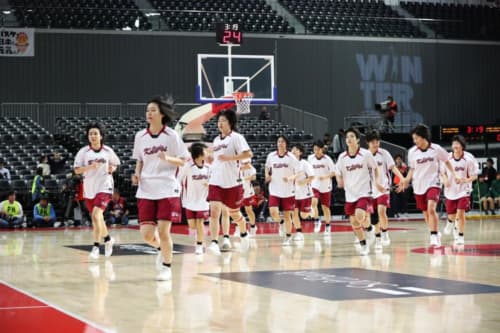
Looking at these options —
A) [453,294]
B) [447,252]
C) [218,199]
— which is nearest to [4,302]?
[453,294]

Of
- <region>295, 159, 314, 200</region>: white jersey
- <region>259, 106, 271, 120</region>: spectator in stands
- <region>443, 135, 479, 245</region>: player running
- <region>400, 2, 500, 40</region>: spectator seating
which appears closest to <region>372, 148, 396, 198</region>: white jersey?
<region>443, 135, 479, 245</region>: player running

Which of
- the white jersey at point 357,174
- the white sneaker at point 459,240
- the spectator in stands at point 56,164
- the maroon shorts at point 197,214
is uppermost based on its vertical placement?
the spectator in stands at point 56,164

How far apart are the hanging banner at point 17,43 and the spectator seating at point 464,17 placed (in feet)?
57.5

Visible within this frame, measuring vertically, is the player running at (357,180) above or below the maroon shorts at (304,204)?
above

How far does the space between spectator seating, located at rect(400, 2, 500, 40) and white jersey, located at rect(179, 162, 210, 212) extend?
27658 millimetres

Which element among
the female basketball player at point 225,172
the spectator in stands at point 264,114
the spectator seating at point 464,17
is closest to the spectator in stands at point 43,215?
Result: the female basketball player at point 225,172

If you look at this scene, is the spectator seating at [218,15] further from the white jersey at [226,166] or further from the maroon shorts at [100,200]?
the maroon shorts at [100,200]

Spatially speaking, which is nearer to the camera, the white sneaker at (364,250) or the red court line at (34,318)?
the red court line at (34,318)

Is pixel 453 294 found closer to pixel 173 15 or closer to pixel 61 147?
pixel 61 147

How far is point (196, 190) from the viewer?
15523 mm

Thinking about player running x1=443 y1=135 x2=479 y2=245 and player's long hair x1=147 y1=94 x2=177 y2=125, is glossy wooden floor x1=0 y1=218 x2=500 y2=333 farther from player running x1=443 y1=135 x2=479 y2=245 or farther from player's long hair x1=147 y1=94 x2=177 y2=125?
player's long hair x1=147 y1=94 x2=177 y2=125

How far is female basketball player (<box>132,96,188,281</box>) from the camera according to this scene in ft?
34.7

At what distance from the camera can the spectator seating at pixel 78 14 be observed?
113 ft

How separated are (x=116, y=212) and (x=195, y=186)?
9866mm
